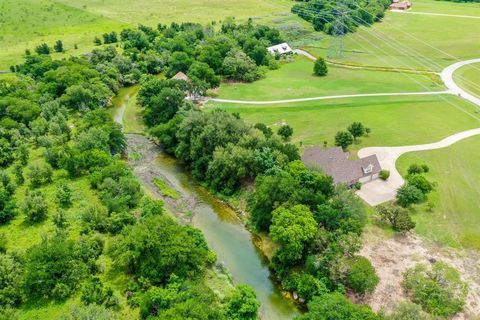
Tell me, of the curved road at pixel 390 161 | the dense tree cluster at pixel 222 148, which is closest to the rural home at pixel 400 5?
the curved road at pixel 390 161

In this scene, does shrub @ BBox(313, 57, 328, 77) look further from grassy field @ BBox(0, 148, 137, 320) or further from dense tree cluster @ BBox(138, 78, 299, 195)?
grassy field @ BBox(0, 148, 137, 320)

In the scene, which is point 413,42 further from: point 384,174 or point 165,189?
point 165,189

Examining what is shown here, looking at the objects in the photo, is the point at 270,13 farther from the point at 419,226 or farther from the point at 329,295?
the point at 329,295

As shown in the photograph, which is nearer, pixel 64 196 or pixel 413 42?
pixel 64 196

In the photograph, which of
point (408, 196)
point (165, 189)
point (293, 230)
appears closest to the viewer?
point (293, 230)

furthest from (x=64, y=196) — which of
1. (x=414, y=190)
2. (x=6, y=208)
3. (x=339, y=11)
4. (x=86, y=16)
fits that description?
(x=86, y=16)
